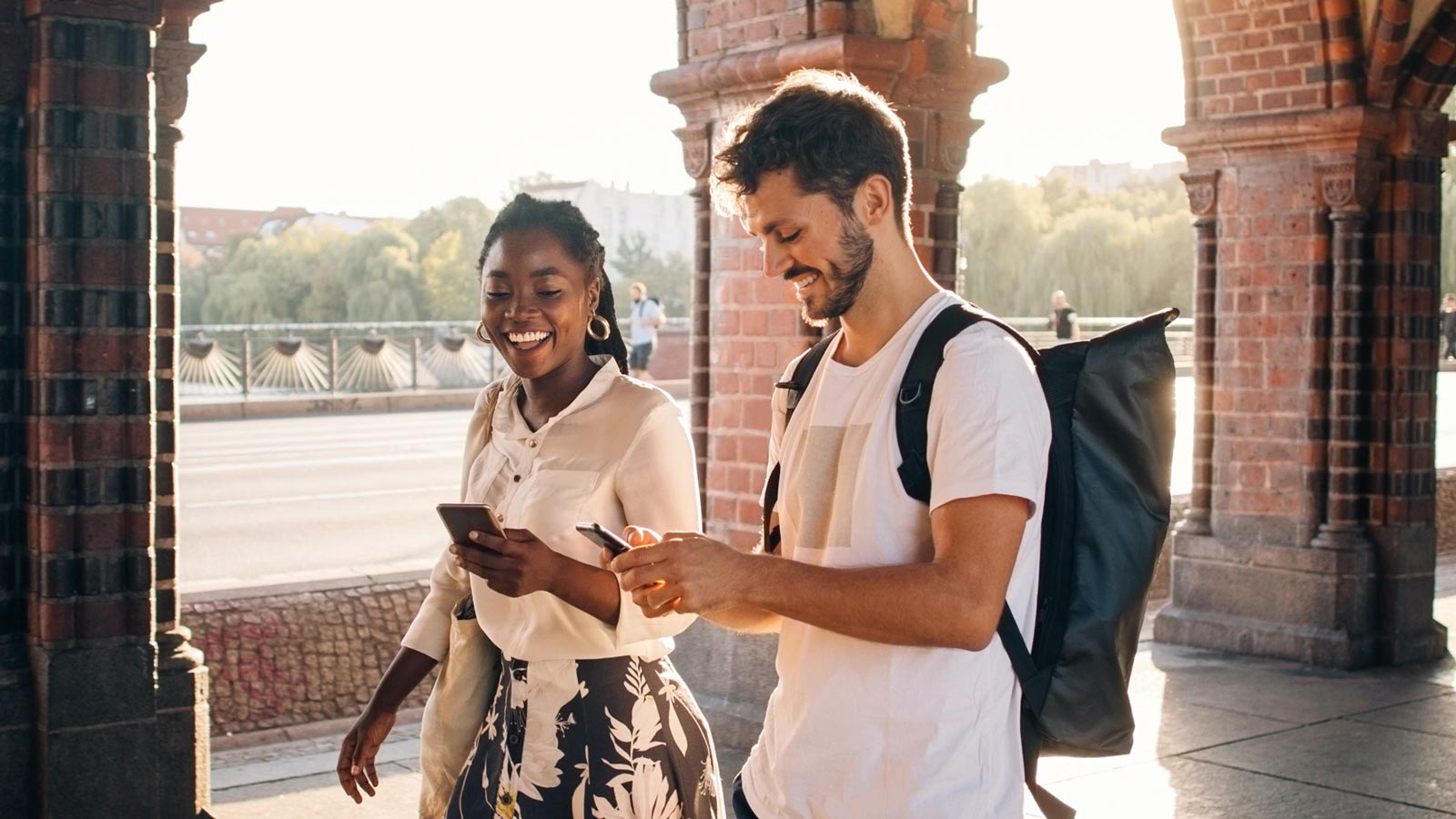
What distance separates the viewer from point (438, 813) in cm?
296

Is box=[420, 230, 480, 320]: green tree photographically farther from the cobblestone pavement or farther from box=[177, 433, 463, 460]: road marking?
the cobblestone pavement

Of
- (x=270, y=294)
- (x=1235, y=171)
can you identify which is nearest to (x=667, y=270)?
(x=270, y=294)

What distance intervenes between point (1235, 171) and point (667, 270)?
206 feet

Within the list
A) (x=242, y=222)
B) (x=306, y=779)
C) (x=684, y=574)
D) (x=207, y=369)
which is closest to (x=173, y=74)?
(x=306, y=779)

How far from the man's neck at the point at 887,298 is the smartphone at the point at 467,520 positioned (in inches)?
25.7

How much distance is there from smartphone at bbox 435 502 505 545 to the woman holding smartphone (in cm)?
12

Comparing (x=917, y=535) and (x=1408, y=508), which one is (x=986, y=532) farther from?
(x=1408, y=508)

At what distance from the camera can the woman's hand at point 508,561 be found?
2506mm

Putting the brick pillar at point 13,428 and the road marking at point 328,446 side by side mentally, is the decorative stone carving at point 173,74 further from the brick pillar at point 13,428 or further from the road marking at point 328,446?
the road marking at point 328,446

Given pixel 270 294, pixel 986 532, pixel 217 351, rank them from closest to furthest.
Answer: pixel 986 532 → pixel 217 351 → pixel 270 294

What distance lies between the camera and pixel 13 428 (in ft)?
14.4

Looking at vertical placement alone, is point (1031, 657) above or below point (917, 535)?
below

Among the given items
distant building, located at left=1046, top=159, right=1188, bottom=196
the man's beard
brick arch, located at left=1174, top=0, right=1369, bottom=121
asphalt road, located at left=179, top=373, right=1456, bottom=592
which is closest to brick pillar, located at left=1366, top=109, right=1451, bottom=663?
brick arch, located at left=1174, top=0, right=1369, bottom=121

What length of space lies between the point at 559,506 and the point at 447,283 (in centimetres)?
4807
